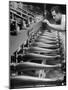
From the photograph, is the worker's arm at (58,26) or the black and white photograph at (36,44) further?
the worker's arm at (58,26)

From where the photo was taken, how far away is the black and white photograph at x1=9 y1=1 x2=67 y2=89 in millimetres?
3139

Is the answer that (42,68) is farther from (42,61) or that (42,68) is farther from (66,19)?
(66,19)

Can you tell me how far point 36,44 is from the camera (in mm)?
3289

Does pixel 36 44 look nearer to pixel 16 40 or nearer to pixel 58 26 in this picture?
pixel 16 40

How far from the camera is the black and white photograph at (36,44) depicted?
3139 mm

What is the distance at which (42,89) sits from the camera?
3242mm

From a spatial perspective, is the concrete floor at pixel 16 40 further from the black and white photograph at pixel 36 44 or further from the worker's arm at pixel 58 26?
the worker's arm at pixel 58 26

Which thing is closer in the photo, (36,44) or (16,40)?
(16,40)

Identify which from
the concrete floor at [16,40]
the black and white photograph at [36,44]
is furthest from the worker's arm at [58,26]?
the concrete floor at [16,40]

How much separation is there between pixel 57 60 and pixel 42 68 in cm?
27

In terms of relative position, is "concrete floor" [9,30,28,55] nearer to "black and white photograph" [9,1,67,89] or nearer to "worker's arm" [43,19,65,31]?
"black and white photograph" [9,1,67,89]

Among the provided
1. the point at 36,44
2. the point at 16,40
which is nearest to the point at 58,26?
the point at 36,44

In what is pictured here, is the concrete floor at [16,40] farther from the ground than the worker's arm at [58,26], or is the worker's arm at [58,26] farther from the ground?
the worker's arm at [58,26]

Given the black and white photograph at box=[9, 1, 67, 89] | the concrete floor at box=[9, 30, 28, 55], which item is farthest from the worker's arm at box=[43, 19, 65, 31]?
the concrete floor at box=[9, 30, 28, 55]
